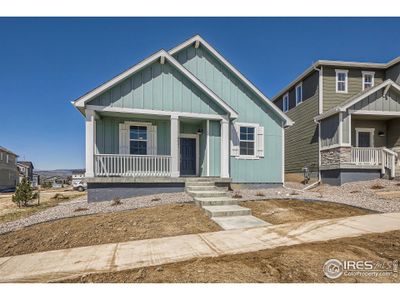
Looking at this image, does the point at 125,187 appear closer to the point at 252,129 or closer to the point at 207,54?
the point at 252,129

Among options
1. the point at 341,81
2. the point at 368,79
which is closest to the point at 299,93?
the point at 341,81

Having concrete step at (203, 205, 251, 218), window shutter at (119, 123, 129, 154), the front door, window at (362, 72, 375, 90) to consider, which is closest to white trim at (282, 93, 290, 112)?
window at (362, 72, 375, 90)

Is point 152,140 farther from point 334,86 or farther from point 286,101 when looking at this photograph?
point 286,101

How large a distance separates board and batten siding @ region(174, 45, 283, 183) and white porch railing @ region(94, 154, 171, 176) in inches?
172

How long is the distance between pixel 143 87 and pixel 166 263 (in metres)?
7.63

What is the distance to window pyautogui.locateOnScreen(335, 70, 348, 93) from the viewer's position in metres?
14.4

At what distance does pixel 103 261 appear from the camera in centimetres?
341

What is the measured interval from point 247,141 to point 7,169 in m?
41.7

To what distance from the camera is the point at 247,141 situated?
36.7 ft

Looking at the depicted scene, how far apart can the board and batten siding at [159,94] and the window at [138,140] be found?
1.44 metres

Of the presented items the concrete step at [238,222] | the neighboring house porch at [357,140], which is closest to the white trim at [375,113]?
the neighboring house porch at [357,140]

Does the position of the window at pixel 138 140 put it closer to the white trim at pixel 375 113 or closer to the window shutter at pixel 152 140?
the window shutter at pixel 152 140

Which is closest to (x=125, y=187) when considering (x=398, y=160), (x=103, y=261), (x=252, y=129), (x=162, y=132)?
(x=162, y=132)

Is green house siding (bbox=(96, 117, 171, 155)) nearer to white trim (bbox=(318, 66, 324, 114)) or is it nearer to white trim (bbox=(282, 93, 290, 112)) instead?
white trim (bbox=(318, 66, 324, 114))
